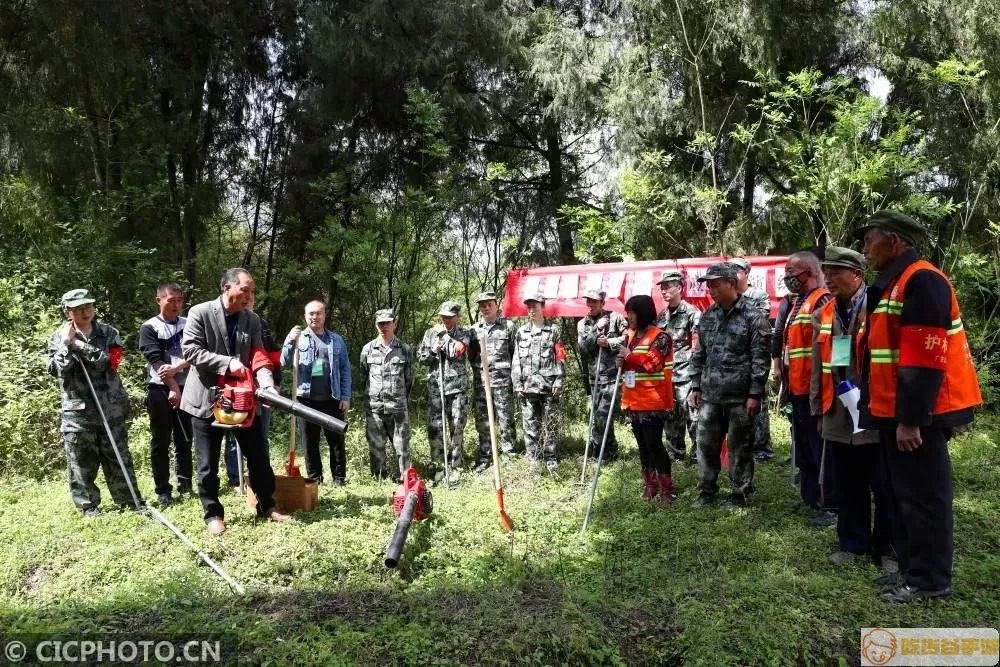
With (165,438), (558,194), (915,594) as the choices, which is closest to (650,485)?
(915,594)

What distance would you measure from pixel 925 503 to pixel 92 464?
6.01 meters

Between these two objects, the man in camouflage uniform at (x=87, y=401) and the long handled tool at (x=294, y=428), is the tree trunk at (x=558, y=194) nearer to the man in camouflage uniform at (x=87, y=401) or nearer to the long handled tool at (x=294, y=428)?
the long handled tool at (x=294, y=428)

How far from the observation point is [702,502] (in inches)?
209

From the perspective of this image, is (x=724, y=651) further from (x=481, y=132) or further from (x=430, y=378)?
(x=481, y=132)

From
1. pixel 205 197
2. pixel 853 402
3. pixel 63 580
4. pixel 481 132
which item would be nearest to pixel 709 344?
pixel 853 402

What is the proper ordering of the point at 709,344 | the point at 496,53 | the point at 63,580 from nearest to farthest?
the point at 63,580 < the point at 709,344 < the point at 496,53

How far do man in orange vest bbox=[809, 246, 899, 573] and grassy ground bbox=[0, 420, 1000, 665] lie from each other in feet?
0.71

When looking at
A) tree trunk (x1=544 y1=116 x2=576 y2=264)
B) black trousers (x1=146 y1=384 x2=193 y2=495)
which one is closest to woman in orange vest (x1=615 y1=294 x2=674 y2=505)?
black trousers (x1=146 y1=384 x2=193 y2=495)

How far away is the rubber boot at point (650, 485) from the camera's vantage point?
568 cm

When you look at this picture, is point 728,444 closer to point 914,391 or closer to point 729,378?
point 729,378

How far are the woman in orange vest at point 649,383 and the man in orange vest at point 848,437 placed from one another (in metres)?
1.40

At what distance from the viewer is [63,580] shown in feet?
13.8

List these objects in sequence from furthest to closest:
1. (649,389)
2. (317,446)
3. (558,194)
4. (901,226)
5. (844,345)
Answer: (558,194)
(317,446)
(649,389)
(844,345)
(901,226)

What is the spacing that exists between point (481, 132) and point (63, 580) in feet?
30.5
